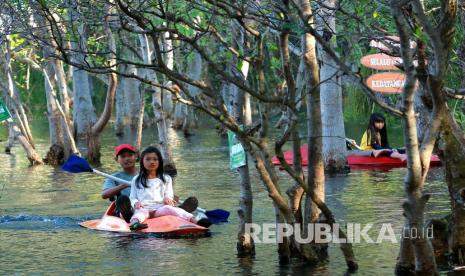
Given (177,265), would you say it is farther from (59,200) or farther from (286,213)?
(59,200)

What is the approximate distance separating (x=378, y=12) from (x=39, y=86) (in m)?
51.8

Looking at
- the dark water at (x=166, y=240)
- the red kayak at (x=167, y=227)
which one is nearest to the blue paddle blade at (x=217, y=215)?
the dark water at (x=166, y=240)

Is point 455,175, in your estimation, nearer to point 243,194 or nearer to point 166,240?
point 243,194

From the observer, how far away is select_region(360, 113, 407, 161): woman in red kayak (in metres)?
24.4

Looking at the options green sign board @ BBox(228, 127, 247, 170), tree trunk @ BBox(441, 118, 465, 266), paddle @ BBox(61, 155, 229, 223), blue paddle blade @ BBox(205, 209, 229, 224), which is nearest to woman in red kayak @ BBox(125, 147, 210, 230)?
paddle @ BBox(61, 155, 229, 223)

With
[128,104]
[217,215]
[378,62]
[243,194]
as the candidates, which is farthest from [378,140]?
[128,104]

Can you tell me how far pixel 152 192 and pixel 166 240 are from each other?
921 millimetres

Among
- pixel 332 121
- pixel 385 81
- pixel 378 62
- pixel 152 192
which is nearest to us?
pixel 152 192

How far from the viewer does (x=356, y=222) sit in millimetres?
15422

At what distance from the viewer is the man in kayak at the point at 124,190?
49.4 feet

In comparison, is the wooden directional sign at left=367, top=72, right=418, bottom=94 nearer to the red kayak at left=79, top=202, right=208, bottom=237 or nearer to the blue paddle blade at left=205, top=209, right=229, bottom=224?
the blue paddle blade at left=205, top=209, right=229, bottom=224

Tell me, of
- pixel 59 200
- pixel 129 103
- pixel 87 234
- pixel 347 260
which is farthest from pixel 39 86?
pixel 347 260

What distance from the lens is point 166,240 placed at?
46.9ft

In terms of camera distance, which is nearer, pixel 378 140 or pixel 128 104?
pixel 378 140
